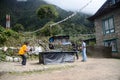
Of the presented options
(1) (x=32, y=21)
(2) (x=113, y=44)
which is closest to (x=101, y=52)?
(2) (x=113, y=44)

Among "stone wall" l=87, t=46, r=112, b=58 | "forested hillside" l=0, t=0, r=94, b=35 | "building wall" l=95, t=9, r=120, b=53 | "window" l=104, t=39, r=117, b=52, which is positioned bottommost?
"stone wall" l=87, t=46, r=112, b=58

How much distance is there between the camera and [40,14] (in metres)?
43.8

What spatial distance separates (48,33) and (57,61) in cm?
2154

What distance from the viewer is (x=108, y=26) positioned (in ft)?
78.8

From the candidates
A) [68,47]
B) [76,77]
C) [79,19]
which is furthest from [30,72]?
[79,19]

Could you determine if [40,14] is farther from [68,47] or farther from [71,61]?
[71,61]

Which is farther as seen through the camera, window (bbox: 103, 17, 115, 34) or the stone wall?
window (bbox: 103, 17, 115, 34)

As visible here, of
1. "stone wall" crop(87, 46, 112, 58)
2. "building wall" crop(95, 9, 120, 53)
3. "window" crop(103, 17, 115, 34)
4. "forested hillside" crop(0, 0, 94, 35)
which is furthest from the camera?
"forested hillside" crop(0, 0, 94, 35)

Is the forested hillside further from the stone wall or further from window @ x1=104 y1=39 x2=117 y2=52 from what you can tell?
the stone wall

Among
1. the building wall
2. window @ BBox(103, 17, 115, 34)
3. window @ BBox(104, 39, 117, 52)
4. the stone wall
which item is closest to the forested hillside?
the building wall

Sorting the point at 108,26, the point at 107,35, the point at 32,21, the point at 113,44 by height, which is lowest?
the point at 113,44

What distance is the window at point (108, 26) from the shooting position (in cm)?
2331

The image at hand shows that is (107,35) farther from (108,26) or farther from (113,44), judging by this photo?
(113,44)

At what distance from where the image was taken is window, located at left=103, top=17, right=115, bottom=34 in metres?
23.3
